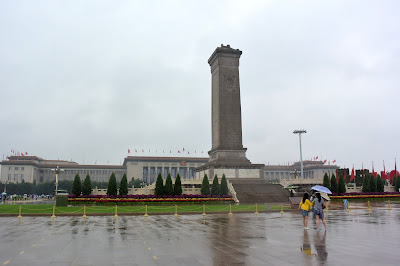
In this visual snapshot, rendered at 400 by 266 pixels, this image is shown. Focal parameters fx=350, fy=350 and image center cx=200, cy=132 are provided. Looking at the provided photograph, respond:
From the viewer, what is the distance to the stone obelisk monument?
52031mm

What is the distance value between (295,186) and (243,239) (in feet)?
131

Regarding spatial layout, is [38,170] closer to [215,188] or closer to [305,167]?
[305,167]

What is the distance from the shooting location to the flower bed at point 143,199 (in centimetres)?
3712

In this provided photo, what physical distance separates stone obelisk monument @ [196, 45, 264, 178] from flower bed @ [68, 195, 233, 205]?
11.2 meters

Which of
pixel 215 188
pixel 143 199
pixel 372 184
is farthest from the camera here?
pixel 372 184

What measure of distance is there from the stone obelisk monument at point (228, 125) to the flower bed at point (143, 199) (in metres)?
11.2

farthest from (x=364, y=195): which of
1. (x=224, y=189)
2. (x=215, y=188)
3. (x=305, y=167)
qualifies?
(x=305, y=167)

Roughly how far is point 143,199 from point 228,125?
20.1 metres

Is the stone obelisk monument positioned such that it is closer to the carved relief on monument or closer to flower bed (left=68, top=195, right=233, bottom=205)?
the carved relief on monument

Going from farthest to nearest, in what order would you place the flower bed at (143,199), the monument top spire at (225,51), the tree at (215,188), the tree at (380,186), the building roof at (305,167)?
the building roof at (305,167), the monument top spire at (225,51), the tree at (380,186), the tree at (215,188), the flower bed at (143,199)

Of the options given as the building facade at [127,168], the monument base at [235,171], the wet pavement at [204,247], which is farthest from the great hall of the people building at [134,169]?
the wet pavement at [204,247]

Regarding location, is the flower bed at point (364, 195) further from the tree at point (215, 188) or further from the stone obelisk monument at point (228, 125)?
the tree at point (215, 188)

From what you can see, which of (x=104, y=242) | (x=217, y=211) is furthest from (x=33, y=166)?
(x=104, y=242)

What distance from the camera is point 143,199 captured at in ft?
125
